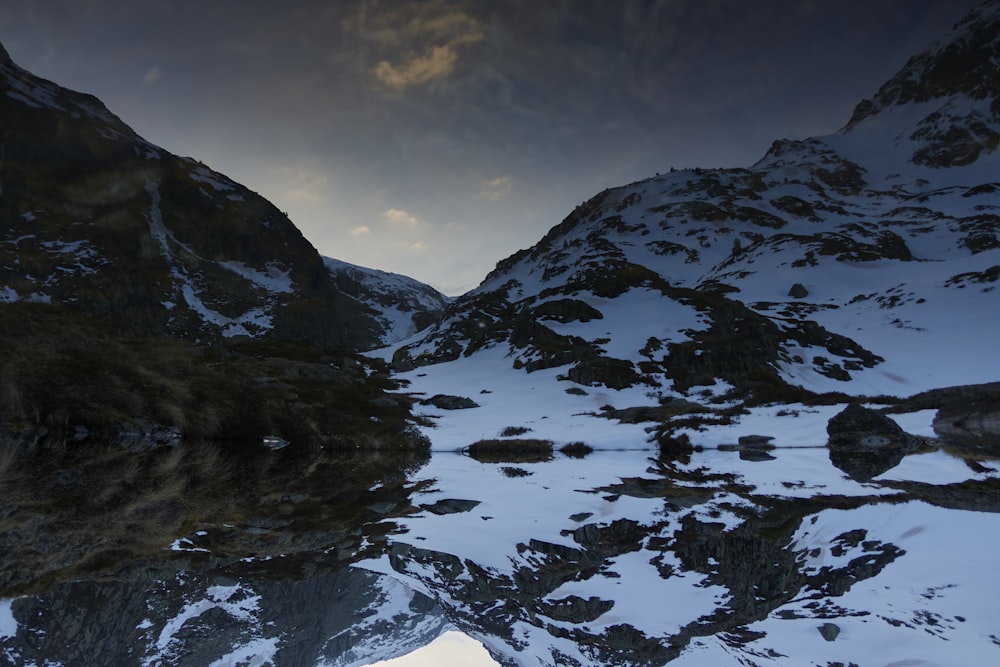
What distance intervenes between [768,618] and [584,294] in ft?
225

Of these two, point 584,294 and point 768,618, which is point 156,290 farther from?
point 768,618

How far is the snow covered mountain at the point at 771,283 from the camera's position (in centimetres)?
5272

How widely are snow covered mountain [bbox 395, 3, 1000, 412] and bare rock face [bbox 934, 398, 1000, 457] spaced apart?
1752cm

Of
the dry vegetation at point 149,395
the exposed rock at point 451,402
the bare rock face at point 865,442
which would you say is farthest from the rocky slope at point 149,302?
the bare rock face at point 865,442

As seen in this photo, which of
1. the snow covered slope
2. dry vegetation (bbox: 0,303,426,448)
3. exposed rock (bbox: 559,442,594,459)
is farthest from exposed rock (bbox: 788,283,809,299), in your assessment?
the snow covered slope

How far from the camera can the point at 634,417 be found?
36.0 metres

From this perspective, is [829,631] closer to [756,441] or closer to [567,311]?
[756,441]

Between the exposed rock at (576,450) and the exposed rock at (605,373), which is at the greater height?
the exposed rock at (605,373)

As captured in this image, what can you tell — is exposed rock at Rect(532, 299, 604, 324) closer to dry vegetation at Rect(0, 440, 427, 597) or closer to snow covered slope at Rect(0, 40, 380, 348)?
snow covered slope at Rect(0, 40, 380, 348)

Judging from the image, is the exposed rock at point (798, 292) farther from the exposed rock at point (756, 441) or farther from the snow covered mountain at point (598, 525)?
the exposed rock at point (756, 441)

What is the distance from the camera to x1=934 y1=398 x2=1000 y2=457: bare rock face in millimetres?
17602

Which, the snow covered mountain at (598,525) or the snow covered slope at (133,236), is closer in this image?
the snow covered mountain at (598,525)

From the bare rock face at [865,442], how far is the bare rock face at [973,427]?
4.63ft

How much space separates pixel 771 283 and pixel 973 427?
74.8 metres
